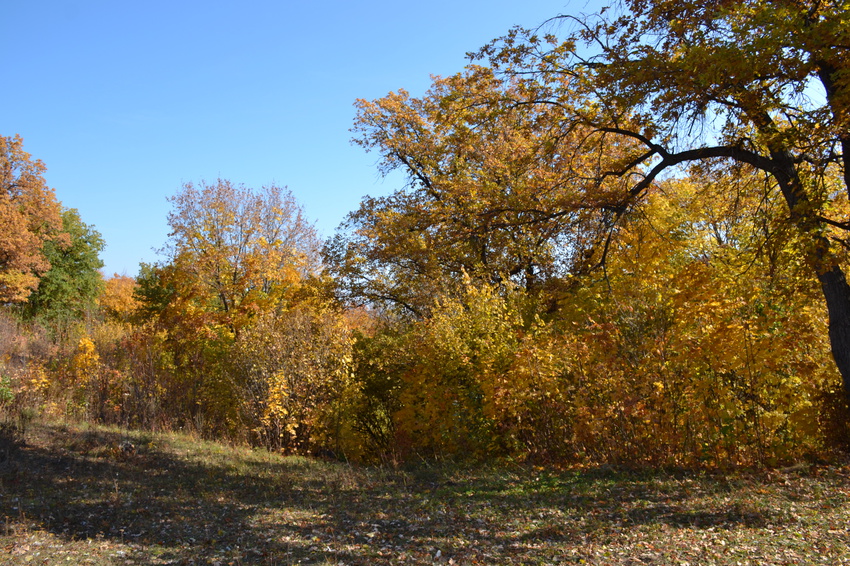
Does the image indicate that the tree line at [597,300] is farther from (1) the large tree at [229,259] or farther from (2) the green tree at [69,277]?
(2) the green tree at [69,277]

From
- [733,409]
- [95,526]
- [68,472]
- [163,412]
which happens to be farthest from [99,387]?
[733,409]

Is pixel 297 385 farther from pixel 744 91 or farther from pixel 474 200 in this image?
pixel 744 91

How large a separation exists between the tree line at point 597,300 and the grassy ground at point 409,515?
1054 millimetres

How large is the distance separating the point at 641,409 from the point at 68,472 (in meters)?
8.08

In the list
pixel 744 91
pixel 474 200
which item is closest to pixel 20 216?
pixel 474 200

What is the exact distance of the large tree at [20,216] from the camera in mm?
24750

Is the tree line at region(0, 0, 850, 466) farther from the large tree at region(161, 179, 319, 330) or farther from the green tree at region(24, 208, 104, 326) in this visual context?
the green tree at region(24, 208, 104, 326)

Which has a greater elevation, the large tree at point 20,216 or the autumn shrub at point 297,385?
the large tree at point 20,216

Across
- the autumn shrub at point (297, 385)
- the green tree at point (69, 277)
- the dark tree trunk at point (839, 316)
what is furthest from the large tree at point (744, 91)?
the green tree at point (69, 277)

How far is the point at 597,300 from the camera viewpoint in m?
9.47

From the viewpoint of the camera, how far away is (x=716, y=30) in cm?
698

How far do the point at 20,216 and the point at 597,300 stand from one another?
1022 inches

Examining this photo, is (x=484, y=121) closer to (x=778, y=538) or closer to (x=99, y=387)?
(x=778, y=538)

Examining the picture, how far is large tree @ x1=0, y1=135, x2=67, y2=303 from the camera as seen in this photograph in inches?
974
